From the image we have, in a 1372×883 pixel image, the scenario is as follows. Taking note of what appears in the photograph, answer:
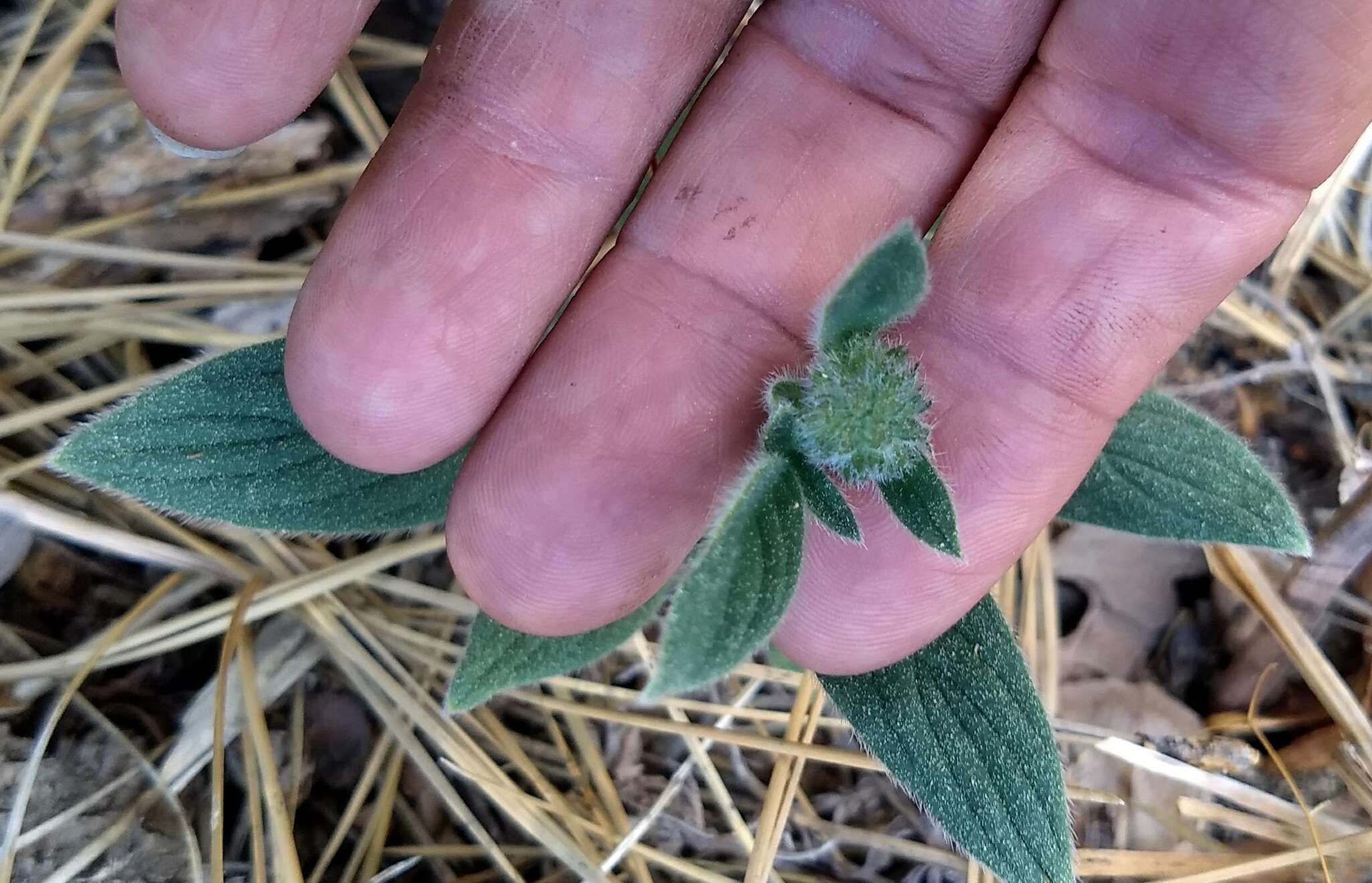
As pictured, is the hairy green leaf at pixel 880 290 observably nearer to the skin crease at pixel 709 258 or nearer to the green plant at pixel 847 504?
the green plant at pixel 847 504

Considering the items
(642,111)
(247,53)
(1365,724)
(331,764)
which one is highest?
(642,111)

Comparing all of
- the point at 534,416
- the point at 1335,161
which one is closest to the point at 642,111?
the point at 534,416

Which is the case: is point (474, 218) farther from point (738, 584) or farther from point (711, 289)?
point (738, 584)

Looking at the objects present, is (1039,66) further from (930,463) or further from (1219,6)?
(930,463)

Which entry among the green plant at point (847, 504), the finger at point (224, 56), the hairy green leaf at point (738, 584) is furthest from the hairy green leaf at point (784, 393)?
the finger at point (224, 56)

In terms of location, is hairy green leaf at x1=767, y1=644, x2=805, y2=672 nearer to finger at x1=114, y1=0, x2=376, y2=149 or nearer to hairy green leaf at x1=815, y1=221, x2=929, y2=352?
hairy green leaf at x1=815, y1=221, x2=929, y2=352
